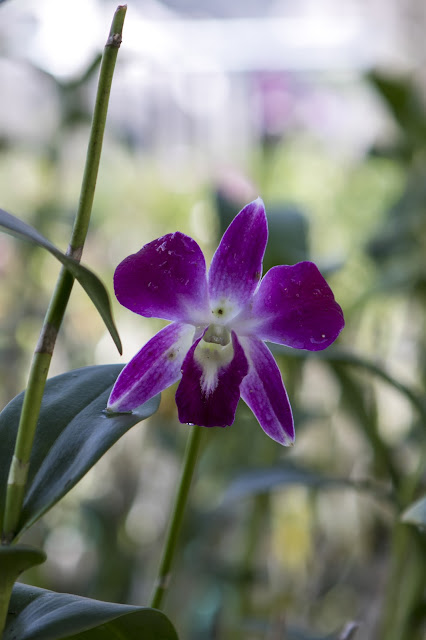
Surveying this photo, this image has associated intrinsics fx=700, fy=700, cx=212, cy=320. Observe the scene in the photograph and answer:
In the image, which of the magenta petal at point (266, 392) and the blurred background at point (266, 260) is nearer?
the magenta petal at point (266, 392)

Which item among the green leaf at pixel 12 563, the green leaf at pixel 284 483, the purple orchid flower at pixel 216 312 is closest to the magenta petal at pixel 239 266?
the purple orchid flower at pixel 216 312

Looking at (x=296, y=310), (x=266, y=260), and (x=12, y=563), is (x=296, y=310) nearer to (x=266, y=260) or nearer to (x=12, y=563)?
(x=12, y=563)

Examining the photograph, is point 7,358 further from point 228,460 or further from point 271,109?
point 271,109

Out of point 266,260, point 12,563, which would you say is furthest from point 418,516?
point 266,260

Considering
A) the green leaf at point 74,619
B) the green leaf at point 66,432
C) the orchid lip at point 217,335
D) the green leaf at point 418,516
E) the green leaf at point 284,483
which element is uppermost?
the orchid lip at point 217,335

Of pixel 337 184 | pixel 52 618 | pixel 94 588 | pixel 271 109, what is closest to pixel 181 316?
pixel 52 618

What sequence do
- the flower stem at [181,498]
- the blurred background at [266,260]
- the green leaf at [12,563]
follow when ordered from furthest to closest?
1. the blurred background at [266,260]
2. the flower stem at [181,498]
3. the green leaf at [12,563]

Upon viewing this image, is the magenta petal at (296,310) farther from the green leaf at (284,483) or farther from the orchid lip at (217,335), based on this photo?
the green leaf at (284,483)

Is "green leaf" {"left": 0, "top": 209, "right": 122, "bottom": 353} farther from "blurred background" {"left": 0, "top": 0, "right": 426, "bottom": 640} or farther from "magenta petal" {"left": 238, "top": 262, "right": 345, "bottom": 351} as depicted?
"blurred background" {"left": 0, "top": 0, "right": 426, "bottom": 640}
